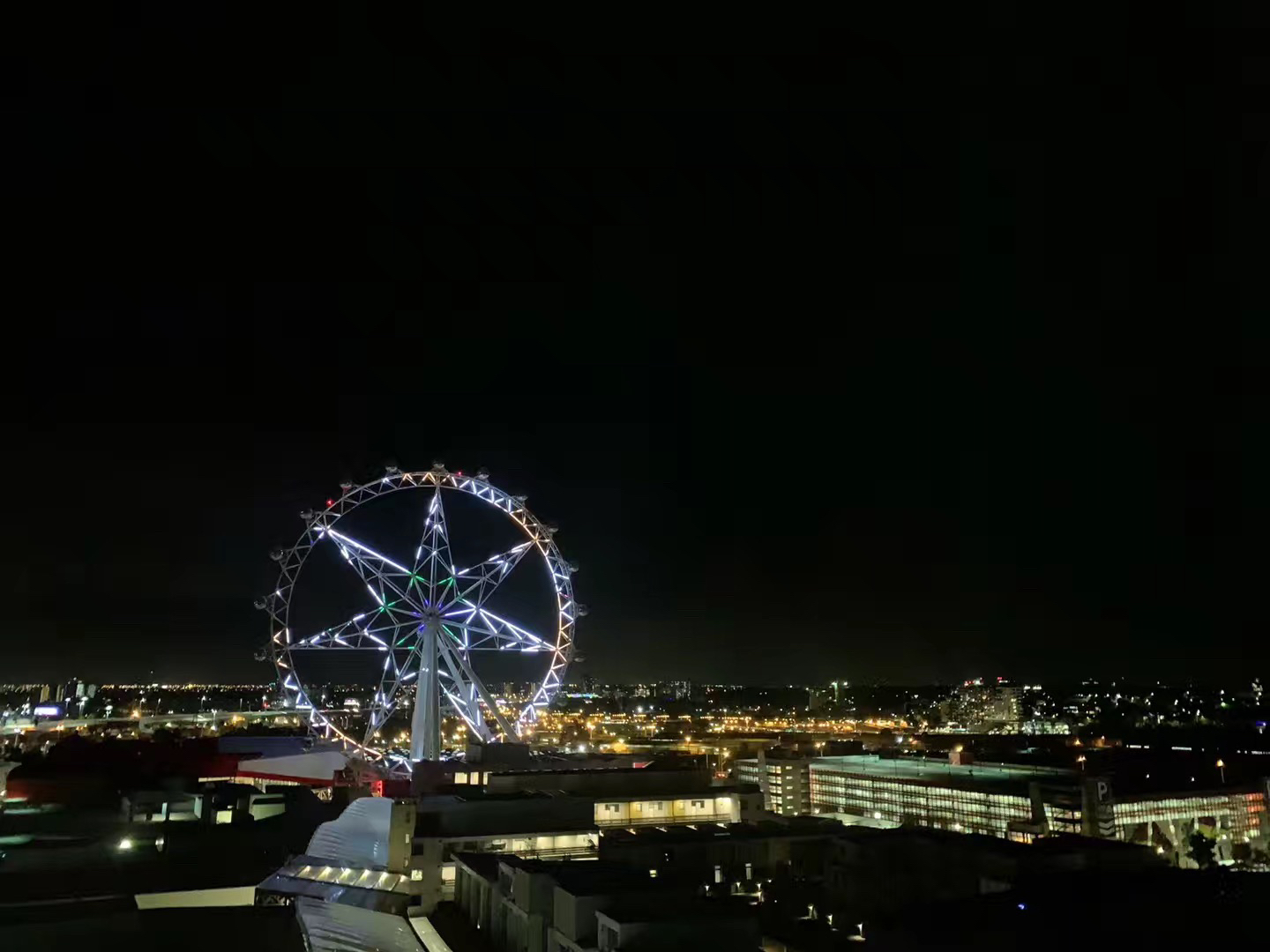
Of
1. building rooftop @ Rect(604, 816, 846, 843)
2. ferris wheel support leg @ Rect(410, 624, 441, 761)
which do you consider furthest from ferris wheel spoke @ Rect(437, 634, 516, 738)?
building rooftop @ Rect(604, 816, 846, 843)

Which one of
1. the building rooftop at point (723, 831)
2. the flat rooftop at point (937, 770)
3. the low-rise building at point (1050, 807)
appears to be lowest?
the low-rise building at point (1050, 807)

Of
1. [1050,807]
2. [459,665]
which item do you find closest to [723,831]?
[459,665]

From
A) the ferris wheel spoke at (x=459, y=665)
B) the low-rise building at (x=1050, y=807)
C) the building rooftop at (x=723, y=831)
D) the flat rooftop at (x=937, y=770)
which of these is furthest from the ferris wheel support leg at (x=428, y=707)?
the flat rooftop at (x=937, y=770)

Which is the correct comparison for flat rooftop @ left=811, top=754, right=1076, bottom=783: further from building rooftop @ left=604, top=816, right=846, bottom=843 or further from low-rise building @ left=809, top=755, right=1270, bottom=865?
building rooftop @ left=604, top=816, right=846, bottom=843

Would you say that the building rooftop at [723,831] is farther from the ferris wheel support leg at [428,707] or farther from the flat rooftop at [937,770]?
the flat rooftop at [937,770]

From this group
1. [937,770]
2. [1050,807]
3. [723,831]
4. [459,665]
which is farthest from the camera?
[937,770]

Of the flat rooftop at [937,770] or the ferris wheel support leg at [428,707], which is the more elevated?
the ferris wheel support leg at [428,707]

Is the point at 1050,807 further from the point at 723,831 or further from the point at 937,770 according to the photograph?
the point at 723,831

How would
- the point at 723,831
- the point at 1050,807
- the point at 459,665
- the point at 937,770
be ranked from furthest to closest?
the point at 937,770 → the point at 1050,807 → the point at 459,665 → the point at 723,831

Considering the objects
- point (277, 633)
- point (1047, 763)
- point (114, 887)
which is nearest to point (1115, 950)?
point (114, 887)
